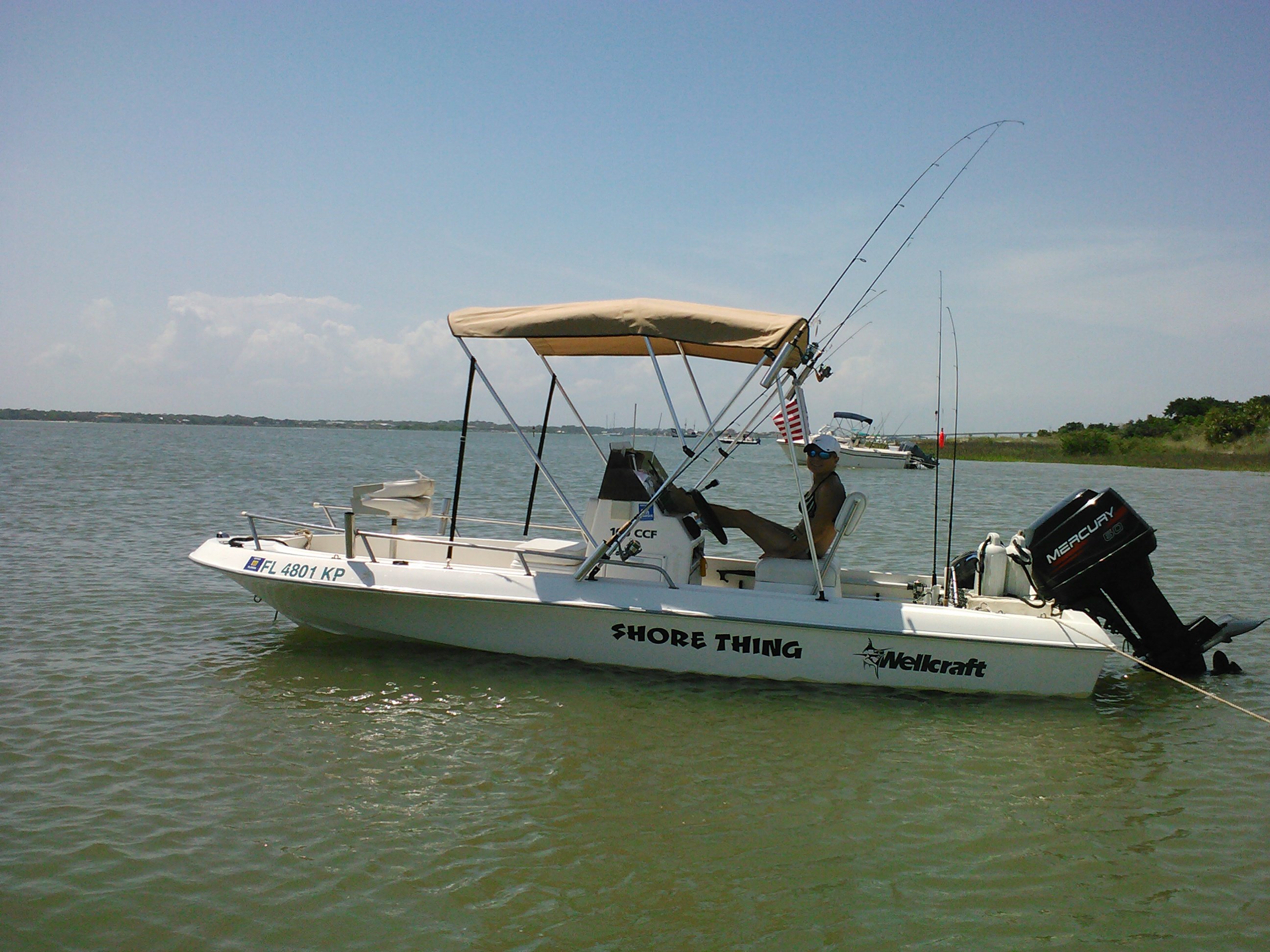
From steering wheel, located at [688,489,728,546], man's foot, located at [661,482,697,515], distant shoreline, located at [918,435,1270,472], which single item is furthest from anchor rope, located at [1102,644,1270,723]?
distant shoreline, located at [918,435,1270,472]

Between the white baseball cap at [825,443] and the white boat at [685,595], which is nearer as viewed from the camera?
the white boat at [685,595]

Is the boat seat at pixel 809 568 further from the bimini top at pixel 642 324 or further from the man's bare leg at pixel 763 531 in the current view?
the bimini top at pixel 642 324

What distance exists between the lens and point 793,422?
280 inches

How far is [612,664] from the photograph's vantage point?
704cm

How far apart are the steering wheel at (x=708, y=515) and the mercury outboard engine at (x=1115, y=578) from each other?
8.17 feet

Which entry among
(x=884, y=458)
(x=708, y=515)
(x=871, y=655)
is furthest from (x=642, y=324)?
(x=884, y=458)

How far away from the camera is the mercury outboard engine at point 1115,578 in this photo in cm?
695

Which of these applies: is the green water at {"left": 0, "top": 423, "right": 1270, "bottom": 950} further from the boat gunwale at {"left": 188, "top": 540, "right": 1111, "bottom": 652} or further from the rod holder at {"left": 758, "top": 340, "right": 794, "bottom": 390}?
the rod holder at {"left": 758, "top": 340, "right": 794, "bottom": 390}

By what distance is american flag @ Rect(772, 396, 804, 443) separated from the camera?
6.89 m

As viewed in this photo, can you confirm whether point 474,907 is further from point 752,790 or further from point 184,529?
point 184,529

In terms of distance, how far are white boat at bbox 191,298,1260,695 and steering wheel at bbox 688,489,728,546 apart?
0.04m

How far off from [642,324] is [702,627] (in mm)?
2298

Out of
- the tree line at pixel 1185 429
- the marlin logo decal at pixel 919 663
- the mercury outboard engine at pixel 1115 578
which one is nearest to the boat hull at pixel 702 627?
the marlin logo decal at pixel 919 663

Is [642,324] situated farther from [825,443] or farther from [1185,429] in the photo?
[1185,429]
